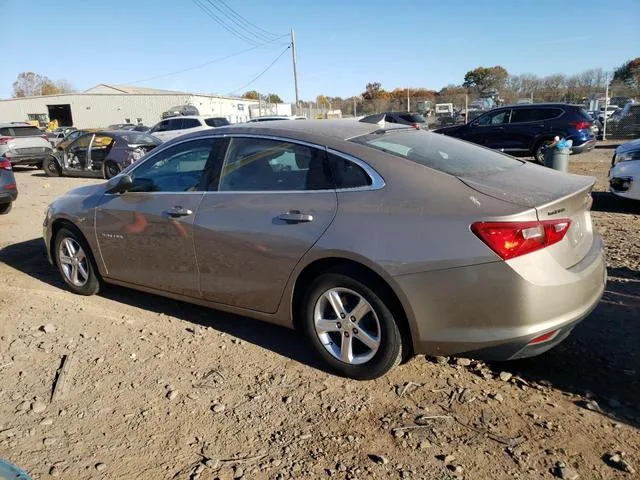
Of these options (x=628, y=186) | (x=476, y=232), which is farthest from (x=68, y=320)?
(x=628, y=186)

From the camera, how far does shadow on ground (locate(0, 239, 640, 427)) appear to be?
3.12 meters

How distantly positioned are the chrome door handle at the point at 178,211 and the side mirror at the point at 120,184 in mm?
633

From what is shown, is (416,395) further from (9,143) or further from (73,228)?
(9,143)

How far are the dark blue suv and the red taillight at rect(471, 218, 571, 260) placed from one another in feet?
42.6

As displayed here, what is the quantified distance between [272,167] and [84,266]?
2393 millimetres

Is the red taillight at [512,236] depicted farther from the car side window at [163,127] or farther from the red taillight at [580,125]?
the car side window at [163,127]

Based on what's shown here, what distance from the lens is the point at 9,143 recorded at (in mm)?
16984

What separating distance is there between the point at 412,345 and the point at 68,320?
9.79 feet

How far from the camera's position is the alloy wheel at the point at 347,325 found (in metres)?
3.17

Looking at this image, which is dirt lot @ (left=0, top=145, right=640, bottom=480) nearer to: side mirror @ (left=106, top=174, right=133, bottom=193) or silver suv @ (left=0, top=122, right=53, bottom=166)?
side mirror @ (left=106, top=174, right=133, bottom=193)

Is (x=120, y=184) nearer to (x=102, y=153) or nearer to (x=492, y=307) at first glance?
(x=492, y=307)

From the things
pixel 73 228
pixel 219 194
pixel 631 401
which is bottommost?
pixel 631 401

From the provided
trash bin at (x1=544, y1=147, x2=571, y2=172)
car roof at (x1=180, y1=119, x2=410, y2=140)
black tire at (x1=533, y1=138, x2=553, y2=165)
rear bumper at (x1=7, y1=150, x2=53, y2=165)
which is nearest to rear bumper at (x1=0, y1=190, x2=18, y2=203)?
car roof at (x1=180, y1=119, x2=410, y2=140)

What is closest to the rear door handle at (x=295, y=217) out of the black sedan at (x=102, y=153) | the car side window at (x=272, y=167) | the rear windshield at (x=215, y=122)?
the car side window at (x=272, y=167)
